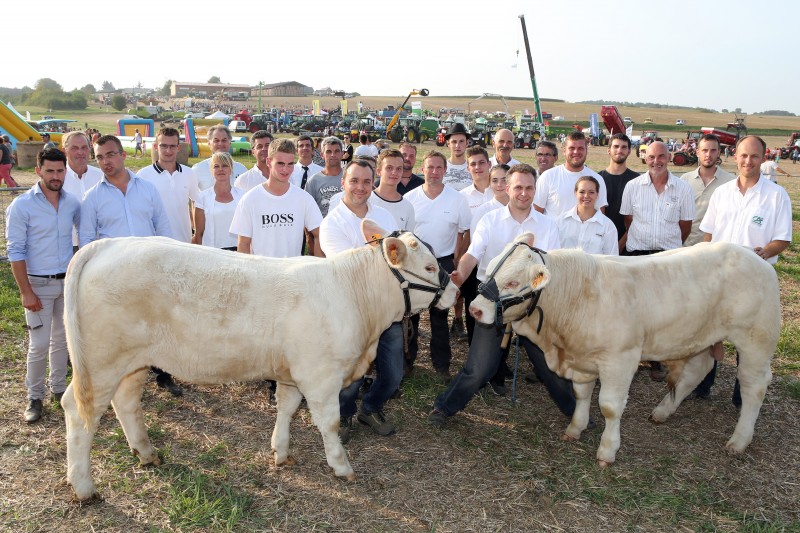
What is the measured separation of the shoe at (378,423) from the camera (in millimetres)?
5008

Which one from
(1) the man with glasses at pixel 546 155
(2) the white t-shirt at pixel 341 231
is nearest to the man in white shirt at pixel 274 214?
(2) the white t-shirt at pixel 341 231

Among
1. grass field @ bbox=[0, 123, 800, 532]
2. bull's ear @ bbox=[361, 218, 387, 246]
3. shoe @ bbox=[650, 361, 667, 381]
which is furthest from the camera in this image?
shoe @ bbox=[650, 361, 667, 381]

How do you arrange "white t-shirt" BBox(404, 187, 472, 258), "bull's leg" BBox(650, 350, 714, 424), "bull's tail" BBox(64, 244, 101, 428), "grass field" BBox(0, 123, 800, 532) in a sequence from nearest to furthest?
"bull's tail" BBox(64, 244, 101, 428)
"grass field" BBox(0, 123, 800, 532)
"bull's leg" BBox(650, 350, 714, 424)
"white t-shirt" BBox(404, 187, 472, 258)

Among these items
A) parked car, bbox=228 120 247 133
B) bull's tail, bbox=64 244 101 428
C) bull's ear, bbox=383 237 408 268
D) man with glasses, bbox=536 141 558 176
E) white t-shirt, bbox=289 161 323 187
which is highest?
parked car, bbox=228 120 247 133

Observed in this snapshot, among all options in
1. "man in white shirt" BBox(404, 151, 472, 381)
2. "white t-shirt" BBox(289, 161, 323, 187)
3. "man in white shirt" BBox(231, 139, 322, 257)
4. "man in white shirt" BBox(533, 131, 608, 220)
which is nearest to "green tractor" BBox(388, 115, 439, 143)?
"white t-shirt" BBox(289, 161, 323, 187)

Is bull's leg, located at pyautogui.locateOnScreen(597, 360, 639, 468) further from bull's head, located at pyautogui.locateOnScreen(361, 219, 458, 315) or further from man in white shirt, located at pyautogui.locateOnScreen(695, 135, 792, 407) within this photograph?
man in white shirt, located at pyautogui.locateOnScreen(695, 135, 792, 407)

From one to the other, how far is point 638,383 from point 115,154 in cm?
576

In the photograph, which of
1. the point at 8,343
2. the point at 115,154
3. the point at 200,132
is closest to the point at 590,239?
the point at 115,154

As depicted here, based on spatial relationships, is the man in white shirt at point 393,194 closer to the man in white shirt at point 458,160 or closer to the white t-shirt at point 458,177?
the man in white shirt at point 458,160

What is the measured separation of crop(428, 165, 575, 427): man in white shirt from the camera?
4883mm

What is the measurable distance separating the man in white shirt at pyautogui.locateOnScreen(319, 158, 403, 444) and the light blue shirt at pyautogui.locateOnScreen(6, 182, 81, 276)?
2.28 meters

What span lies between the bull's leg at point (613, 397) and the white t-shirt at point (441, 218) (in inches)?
87.4

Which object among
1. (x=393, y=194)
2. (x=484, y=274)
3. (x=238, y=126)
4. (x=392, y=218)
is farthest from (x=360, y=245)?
(x=238, y=126)

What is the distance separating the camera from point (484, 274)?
16.8ft
